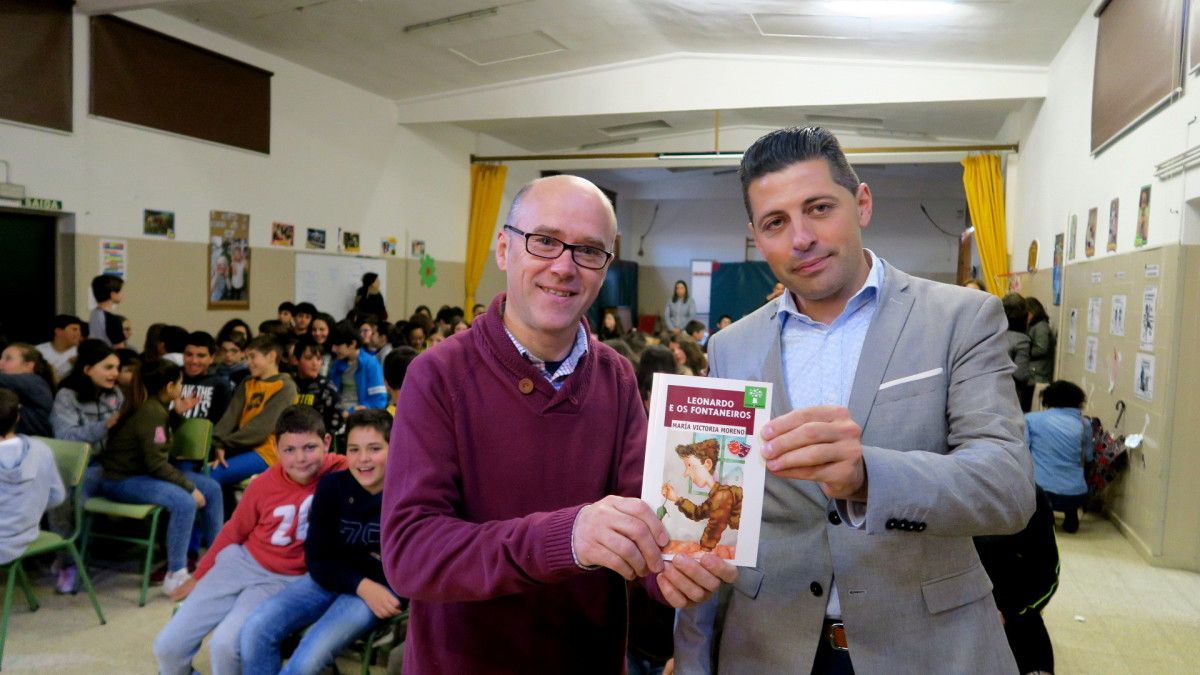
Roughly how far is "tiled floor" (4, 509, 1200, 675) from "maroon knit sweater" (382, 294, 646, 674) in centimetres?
268

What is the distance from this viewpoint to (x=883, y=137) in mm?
12602

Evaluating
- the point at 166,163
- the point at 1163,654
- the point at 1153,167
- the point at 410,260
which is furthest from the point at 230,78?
the point at 1163,654

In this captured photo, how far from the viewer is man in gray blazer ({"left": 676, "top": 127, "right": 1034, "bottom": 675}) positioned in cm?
125

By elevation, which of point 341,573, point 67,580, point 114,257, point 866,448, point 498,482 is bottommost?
point 67,580

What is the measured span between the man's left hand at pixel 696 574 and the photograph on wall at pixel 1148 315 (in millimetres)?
5276

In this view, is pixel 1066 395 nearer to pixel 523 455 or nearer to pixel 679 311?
pixel 523 455

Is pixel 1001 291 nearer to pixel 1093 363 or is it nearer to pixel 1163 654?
pixel 1093 363

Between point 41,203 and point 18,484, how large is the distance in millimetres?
4204

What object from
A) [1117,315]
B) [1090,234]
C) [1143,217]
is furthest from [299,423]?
[1090,234]

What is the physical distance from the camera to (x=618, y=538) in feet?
3.76

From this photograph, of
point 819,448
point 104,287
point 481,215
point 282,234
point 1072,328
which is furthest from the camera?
point 481,215

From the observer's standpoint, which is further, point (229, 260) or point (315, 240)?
point (315, 240)

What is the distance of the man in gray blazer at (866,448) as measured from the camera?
125cm

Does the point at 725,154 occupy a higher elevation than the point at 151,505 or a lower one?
higher
